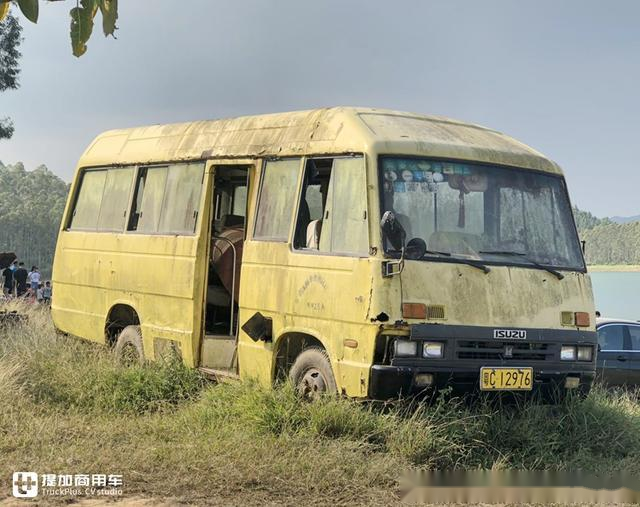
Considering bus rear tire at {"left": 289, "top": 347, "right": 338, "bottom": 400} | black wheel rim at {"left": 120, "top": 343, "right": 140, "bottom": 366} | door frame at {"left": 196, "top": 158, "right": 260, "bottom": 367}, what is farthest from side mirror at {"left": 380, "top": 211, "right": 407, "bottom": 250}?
black wheel rim at {"left": 120, "top": 343, "right": 140, "bottom": 366}

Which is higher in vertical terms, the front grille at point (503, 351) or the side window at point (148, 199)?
the side window at point (148, 199)

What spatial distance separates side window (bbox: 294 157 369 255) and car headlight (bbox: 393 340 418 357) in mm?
796

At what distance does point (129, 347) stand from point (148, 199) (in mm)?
1723

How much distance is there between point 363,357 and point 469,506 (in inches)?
60.3

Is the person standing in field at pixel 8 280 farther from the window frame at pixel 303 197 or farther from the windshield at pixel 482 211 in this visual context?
the windshield at pixel 482 211

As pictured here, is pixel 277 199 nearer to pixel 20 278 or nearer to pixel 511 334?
pixel 511 334

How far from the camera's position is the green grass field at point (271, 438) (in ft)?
22.3

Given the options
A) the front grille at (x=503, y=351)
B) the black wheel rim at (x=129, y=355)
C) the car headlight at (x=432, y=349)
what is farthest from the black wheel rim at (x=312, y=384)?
the black wheel rim at (x=129, y=355)

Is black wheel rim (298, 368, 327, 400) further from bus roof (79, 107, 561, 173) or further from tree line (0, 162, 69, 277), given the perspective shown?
tree line (0, 162, 69, 277)

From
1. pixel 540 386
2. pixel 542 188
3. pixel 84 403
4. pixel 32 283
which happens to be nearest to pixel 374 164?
pixel 542 188

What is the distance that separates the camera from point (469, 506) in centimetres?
674

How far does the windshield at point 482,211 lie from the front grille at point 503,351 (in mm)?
711

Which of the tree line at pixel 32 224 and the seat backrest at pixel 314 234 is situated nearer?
the seat backrest at pixel 314 234

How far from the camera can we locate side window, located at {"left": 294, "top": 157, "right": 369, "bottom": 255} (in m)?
8.14
